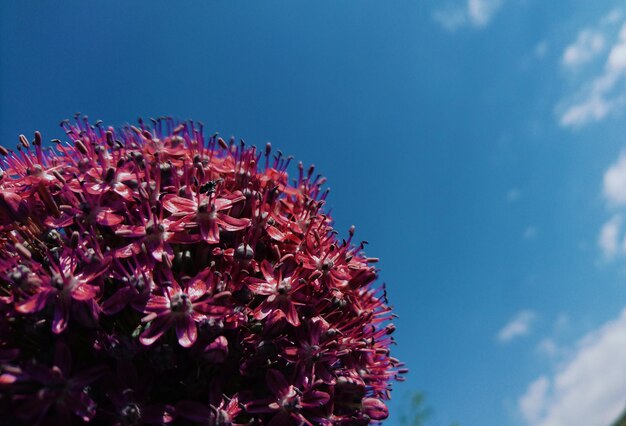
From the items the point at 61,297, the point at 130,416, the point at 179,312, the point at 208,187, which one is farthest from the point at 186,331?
the point at 208,187

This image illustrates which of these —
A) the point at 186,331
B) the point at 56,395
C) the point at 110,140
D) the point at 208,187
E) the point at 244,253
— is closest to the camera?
the point at 56,395

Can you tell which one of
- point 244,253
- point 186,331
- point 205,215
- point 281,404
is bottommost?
point 281,404

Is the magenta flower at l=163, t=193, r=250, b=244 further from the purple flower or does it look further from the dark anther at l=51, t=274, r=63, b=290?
the purple flower

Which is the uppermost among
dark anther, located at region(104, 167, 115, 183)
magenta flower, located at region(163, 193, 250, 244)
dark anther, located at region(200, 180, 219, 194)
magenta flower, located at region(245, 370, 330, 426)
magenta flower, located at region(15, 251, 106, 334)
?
dark anther, located at region(200, 180, 219, 194)

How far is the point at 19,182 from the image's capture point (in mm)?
2305

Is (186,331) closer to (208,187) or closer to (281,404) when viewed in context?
(281,404)

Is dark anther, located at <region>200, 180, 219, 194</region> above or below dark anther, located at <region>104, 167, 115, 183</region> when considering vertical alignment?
above

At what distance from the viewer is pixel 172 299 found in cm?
188

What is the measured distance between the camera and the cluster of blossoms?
1.78 meters

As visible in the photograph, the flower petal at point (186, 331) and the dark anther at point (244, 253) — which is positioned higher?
the dark anther at point (244, 253)

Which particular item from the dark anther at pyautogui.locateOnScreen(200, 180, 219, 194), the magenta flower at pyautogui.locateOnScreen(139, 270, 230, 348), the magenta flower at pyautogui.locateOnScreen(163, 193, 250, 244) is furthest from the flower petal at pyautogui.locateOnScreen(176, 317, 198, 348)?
the dark anther at pyautogui.locateOnScreen(200, 180, 219, 194)

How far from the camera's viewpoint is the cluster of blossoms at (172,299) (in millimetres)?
1776

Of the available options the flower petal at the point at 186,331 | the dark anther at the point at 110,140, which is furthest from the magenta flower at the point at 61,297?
the dark anther at the point at 110,140

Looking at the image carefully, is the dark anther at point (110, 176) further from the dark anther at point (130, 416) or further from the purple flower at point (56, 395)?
the dark anther at point (130, 416)
